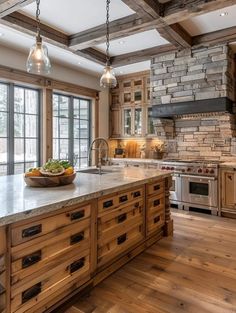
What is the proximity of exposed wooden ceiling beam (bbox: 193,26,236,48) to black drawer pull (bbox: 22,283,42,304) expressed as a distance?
13.9ft

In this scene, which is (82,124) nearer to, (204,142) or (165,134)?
(165,134)

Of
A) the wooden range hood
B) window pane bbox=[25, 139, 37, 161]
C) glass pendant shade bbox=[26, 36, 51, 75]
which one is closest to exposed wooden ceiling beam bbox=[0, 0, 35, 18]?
glass pendant shade bbox=[26, 36, 51, 75]

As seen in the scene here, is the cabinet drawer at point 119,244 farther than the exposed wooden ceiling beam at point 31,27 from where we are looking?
No

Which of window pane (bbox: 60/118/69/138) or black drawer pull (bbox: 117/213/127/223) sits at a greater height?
window pane (bbox: 60/118/69/138)

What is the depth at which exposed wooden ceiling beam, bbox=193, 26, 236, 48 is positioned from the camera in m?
3.99

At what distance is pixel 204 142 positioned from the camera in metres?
5.12

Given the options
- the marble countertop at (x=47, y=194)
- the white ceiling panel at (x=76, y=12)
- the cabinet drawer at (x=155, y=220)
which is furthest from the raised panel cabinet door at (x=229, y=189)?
the white ceiling panel at (x=76, y=12)

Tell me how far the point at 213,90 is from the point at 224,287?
3244 millimetres

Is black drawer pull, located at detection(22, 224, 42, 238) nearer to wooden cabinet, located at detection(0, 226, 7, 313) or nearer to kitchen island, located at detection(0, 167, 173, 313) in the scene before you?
kitchen island, located at detection(0, 167, 173, 313)

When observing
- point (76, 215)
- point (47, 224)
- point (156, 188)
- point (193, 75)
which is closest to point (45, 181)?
point (76, 215)

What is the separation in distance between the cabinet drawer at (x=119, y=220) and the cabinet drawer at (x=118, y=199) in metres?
0.06

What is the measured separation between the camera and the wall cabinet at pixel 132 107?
5930 millimetres

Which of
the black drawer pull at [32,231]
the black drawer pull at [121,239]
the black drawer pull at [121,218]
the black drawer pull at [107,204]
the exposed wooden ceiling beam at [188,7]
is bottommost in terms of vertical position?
the black drawer pull at [121,239]

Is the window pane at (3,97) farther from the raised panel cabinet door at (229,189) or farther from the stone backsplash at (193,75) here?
the raised panel cabinet door at (229,189)
